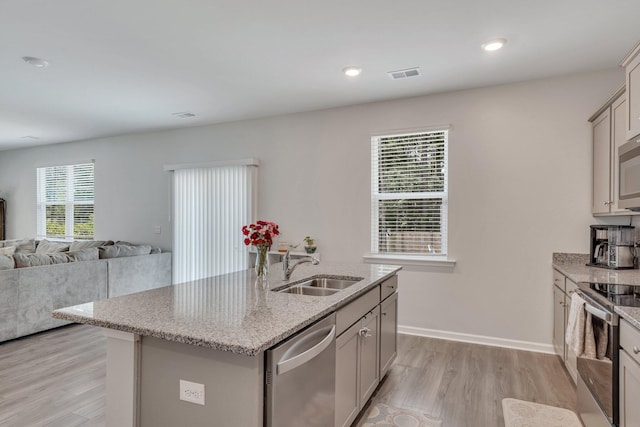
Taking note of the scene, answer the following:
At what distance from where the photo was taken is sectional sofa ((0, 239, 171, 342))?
3842 millimetres

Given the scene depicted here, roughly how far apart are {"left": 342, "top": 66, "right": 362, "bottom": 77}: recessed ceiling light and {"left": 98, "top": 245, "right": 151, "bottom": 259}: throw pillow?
3.82 meters

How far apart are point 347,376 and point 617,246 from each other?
249cm

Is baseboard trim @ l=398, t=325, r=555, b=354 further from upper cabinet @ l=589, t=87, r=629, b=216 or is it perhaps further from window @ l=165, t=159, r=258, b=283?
window @ l=165, t=159, r=258, b=283

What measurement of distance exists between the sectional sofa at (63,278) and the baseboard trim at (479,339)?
364 centimetres

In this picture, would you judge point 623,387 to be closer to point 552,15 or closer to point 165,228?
point 552,15

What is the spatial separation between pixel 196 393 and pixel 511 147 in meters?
3.60

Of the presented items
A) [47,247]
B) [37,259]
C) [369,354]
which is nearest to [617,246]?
[369,354]

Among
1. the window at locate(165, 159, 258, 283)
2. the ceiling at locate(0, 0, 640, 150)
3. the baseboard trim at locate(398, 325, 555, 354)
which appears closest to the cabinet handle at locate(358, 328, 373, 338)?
the baseboard trim at locate(398, 325, 555, 354)

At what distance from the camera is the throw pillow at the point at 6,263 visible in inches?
150

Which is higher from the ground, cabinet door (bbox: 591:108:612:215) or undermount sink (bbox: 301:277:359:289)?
cabinet door (bbox: 591:108:612:215)

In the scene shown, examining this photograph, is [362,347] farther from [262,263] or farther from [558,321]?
[558,321]

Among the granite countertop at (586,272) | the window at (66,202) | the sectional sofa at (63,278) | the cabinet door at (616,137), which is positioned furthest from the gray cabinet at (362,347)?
the window at (66,202)

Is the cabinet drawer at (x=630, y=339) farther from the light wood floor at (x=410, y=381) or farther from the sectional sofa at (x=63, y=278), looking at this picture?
the sectional sofa at (x=63, y=278)

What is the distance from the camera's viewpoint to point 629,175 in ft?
8.20
